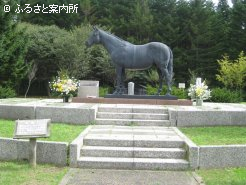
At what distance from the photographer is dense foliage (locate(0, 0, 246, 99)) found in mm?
29469

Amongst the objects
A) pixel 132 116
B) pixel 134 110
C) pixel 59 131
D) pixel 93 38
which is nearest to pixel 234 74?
pixel 93 38

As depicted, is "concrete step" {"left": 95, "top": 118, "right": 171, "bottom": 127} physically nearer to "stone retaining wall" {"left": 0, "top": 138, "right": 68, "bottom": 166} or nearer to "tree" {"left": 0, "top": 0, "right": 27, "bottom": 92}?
"stone retaining wall" {"left": 0, "top": 138, "right": 68, "bottom": 166}

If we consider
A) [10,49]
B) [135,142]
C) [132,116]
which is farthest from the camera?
[10,49]

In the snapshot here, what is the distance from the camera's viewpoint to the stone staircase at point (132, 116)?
10.2 meters

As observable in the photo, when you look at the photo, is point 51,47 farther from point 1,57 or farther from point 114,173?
point 114,173

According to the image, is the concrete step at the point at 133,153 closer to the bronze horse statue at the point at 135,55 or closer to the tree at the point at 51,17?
the bronze horse statue at the point at 135,55

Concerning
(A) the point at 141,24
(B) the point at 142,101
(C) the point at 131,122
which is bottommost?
(C) the point at 131,122

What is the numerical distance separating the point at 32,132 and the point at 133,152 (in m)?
2.06

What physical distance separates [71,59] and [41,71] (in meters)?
3.68

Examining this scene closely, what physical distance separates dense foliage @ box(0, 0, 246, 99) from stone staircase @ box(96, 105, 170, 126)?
18.4 meters

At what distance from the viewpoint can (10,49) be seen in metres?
23.6

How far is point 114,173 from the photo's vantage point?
254 inches

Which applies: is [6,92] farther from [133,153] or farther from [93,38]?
[133,153]

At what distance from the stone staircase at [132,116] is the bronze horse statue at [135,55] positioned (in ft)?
9.11
